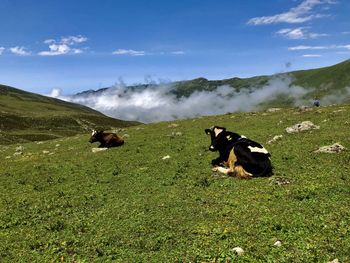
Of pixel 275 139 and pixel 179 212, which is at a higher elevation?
pixel 275 139

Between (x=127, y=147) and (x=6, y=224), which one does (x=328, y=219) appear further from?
(x=127, y=147)

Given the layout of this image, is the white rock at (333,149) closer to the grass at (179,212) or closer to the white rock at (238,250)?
the grass at (179,212)

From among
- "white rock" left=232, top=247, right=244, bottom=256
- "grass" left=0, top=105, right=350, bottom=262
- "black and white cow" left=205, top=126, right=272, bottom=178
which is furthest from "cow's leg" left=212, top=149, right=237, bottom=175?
"white rock" left=232, top=247, right=244, bottom=256

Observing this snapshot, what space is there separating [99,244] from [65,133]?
17967 centimetres

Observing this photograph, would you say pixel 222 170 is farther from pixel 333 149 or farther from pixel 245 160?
pixel 333 149

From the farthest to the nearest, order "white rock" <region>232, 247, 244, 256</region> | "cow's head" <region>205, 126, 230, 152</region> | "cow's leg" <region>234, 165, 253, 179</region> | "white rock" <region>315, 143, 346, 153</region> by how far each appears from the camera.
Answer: "cow's head" <region>205, 126, 230, 152</region> < "white rock" <region>315, 143, 346, 153</region> < "cow's leg" <region>234, 165, 253, 179</region> < "white rock" <region>232, 247, 244, 256</region>

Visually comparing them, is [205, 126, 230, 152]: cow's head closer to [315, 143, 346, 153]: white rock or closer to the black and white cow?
the black and white cow

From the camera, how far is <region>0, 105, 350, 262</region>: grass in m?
12.1

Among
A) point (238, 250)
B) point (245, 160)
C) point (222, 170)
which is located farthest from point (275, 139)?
point (238, 250)

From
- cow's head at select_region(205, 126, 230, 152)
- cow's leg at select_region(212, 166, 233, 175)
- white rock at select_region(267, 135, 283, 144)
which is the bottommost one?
cow's leg at select_region(212, 166, 233, 175)

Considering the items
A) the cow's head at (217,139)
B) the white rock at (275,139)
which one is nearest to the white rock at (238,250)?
the cow's head at (217,139)

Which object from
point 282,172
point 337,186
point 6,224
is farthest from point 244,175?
point 6,224

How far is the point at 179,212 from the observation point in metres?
15.7

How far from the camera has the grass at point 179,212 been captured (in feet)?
39.5
